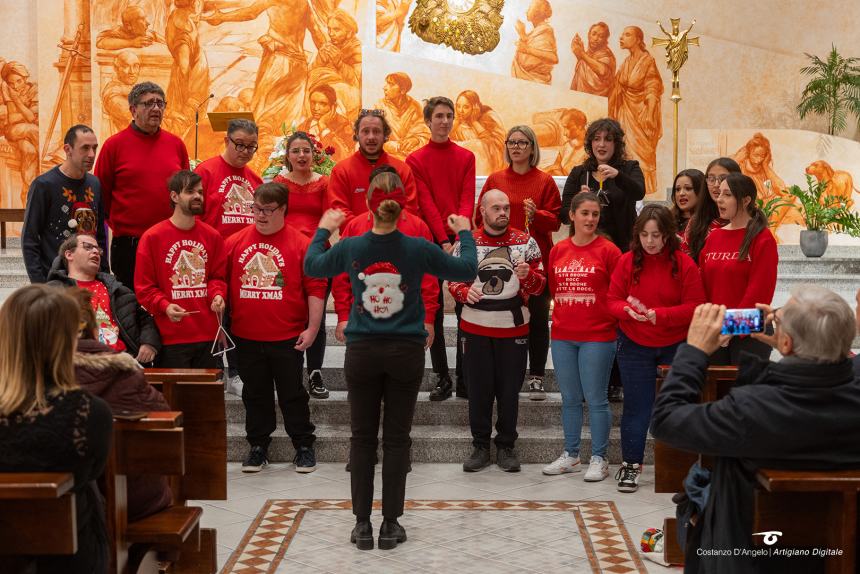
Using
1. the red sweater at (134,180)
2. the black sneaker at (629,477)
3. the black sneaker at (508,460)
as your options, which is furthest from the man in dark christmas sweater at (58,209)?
the black sneaker at (629,477)

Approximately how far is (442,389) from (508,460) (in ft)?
2.61

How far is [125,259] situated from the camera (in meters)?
5.81

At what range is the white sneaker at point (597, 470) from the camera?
18.0 feet

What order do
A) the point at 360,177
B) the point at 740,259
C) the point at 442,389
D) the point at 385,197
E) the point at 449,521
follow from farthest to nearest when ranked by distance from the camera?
1. the point at 442,389
2. the point at 360,177
3. the point at 740,259
4. the point at 449,521
5. the point at 385,197

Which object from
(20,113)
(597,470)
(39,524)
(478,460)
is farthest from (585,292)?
(20,113)

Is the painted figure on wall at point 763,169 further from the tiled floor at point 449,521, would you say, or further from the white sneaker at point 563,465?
the white sneaker at point 563,465

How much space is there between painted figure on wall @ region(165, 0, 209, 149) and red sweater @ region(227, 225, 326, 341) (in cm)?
785

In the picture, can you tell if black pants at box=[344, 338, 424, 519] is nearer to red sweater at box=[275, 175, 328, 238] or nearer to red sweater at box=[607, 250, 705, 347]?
red sweater at box=[607, 250, 705, 347]

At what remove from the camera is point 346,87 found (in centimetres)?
1306

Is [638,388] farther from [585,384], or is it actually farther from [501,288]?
[501,288]

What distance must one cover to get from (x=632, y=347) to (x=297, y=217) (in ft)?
7.11

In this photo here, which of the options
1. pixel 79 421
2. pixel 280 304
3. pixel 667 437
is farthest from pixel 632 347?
pixel 79 421

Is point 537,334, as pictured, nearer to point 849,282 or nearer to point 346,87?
point 849,282

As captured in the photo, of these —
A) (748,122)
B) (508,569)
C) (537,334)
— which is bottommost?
(508,569)
